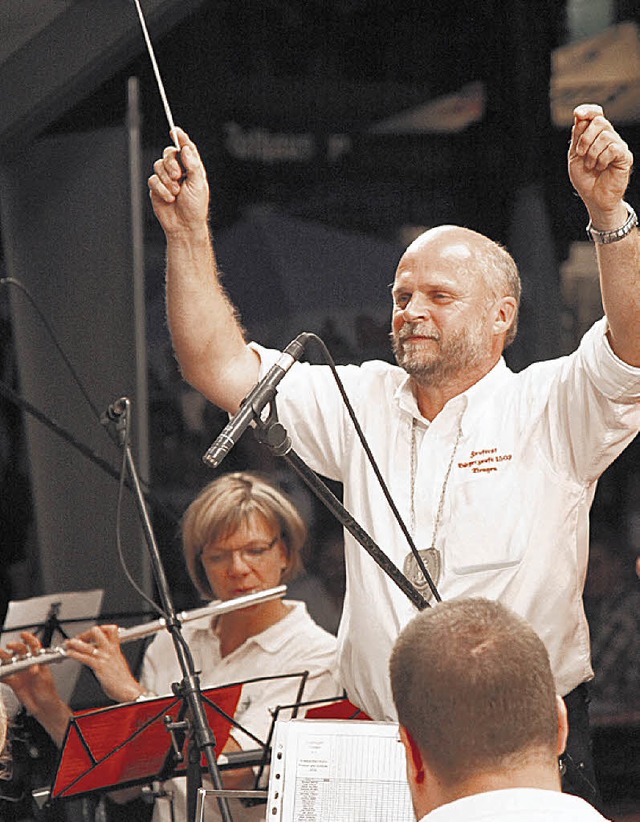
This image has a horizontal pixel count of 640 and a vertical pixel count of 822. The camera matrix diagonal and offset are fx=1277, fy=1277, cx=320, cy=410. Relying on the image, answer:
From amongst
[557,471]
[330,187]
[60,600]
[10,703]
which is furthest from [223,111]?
[557,471]

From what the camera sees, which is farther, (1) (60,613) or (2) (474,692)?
(1) (60,613)

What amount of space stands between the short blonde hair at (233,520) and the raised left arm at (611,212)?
1581mm

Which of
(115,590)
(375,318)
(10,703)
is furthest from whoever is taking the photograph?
(375,318)

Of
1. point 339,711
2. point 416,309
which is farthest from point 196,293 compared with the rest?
point 339,711

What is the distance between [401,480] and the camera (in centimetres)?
268

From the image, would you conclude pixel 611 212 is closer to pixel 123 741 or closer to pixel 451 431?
pixel 451 431

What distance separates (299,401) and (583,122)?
907 millimetres

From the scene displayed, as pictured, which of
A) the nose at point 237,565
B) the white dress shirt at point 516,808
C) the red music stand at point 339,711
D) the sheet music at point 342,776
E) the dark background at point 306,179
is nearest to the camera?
the white dress shirt at point 516,808

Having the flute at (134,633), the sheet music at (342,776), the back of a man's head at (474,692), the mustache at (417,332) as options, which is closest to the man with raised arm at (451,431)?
the mustache at (417,332)

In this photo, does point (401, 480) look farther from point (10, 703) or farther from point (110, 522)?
point (110, 522)

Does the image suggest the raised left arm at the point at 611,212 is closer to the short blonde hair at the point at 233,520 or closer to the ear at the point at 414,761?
the ear at the point at 414,761

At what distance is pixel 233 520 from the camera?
145 inches

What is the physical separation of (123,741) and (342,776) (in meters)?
0.76

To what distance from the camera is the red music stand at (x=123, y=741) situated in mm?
2748
